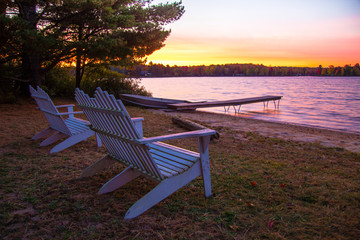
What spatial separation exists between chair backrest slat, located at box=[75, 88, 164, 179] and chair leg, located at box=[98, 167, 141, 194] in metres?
0.15

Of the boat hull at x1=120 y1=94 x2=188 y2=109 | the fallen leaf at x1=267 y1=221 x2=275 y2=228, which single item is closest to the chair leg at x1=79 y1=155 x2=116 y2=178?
the fallen leaf at x1=267 y1=221 x2=275 y2=228

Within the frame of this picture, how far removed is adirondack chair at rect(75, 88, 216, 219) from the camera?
94.3 inches

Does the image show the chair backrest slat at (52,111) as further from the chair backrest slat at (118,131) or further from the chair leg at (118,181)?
the chair leg at (118,181)

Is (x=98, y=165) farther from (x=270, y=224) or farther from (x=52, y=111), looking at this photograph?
(x=270, y=224)

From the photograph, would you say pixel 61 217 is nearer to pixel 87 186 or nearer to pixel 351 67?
pixel 87 186

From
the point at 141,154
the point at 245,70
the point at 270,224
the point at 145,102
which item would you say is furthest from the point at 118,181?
the point at 245,70

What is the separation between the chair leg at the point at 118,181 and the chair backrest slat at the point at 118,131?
15 centimetres

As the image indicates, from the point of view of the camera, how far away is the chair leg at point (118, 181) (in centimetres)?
305

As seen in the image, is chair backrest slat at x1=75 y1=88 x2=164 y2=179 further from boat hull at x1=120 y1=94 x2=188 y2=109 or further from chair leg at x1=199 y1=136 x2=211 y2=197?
boat hull at x1=120 y1=94 x2=188 y2=109

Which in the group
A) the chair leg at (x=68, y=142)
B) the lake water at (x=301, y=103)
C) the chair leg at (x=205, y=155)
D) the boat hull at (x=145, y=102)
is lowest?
the lake water at (x=301, y=103)

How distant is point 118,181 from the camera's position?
3.09m

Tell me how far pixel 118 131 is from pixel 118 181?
79 centimetres

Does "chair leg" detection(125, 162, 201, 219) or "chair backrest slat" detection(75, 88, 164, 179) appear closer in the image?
"chair backrest slat" detection(75, 88, 164, 179)

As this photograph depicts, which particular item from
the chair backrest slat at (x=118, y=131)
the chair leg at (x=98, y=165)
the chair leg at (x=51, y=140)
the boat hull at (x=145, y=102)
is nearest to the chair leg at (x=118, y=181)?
the chair backrest slat at (x=118, y=131)
